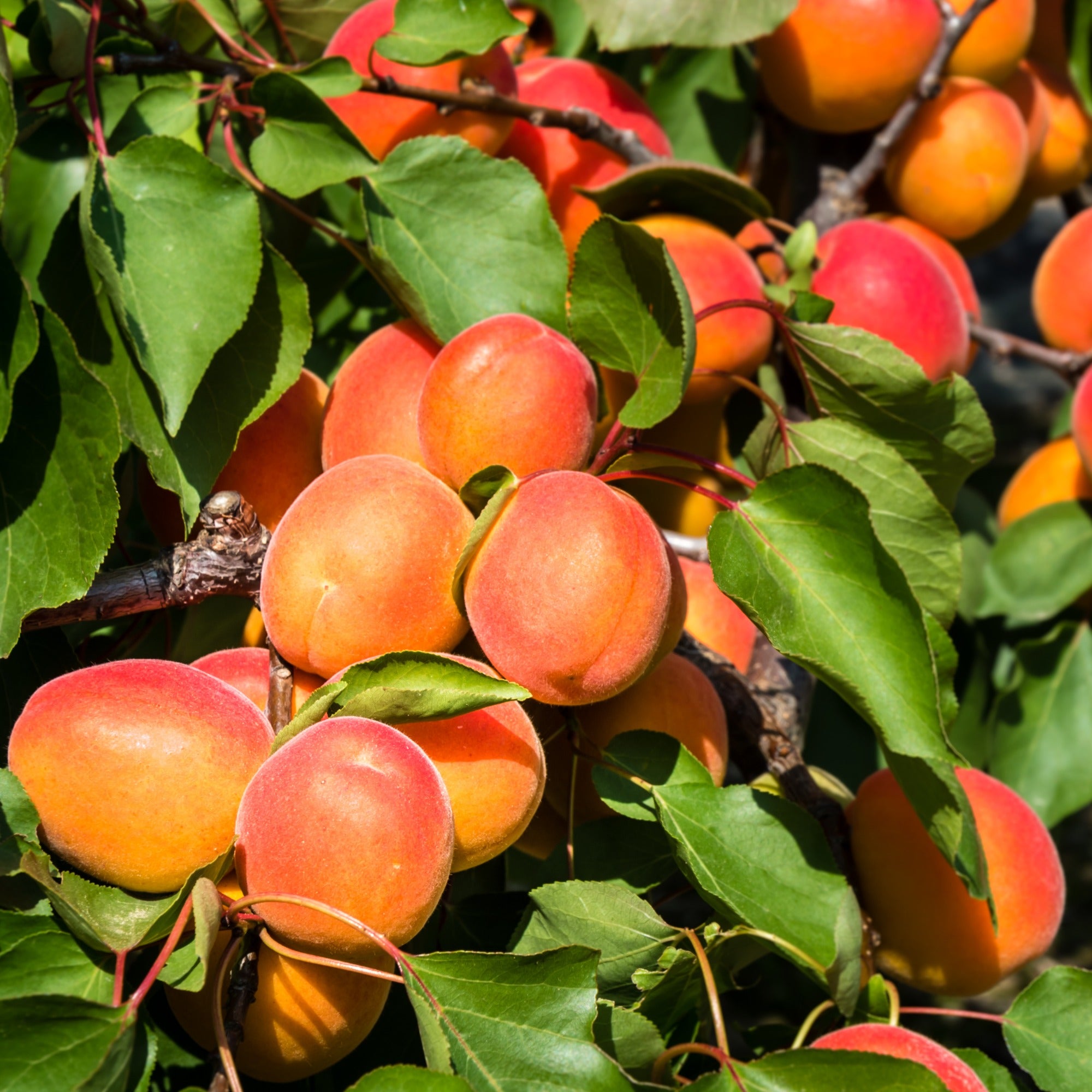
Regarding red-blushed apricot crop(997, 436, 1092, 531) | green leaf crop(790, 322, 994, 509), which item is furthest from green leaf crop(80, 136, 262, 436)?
red-blushed apricot crop(997, 436, 1092, 531)

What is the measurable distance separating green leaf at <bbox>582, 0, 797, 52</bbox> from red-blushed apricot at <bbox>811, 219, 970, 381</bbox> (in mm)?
198

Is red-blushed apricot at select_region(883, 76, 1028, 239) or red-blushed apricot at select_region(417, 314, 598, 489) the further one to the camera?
red-blushed apricot at select_region(883, 76, 1028, 239)

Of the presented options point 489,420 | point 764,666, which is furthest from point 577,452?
point 764,666

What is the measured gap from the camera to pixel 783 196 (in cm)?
126

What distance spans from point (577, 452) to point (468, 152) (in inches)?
10.1

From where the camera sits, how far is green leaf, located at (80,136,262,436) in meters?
0.61

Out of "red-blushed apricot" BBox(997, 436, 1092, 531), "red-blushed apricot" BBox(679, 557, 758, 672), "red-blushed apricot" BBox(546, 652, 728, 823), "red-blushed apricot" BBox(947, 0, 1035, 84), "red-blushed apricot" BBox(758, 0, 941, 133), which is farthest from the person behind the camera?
"red-blushed apricot" BBox(997, 436, 1092, 531)

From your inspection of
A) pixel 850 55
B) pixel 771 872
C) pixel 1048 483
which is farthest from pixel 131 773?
pixel 1048 483

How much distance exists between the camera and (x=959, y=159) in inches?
42.8

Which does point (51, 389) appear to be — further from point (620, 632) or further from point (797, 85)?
point (797, 85)

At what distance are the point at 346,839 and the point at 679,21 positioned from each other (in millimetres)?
779

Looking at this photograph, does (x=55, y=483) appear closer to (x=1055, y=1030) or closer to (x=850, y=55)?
(x=1055, y=1030)

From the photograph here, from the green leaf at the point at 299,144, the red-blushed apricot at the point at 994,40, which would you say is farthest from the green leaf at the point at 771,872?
the red-blushed apricot at the point at 994,40

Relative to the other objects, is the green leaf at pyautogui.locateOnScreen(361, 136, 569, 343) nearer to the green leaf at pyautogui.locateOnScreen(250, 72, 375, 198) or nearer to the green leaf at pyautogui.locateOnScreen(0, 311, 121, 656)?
the green leaf at pyautogui.locateOnScreen(250, 72, 375, 198)
